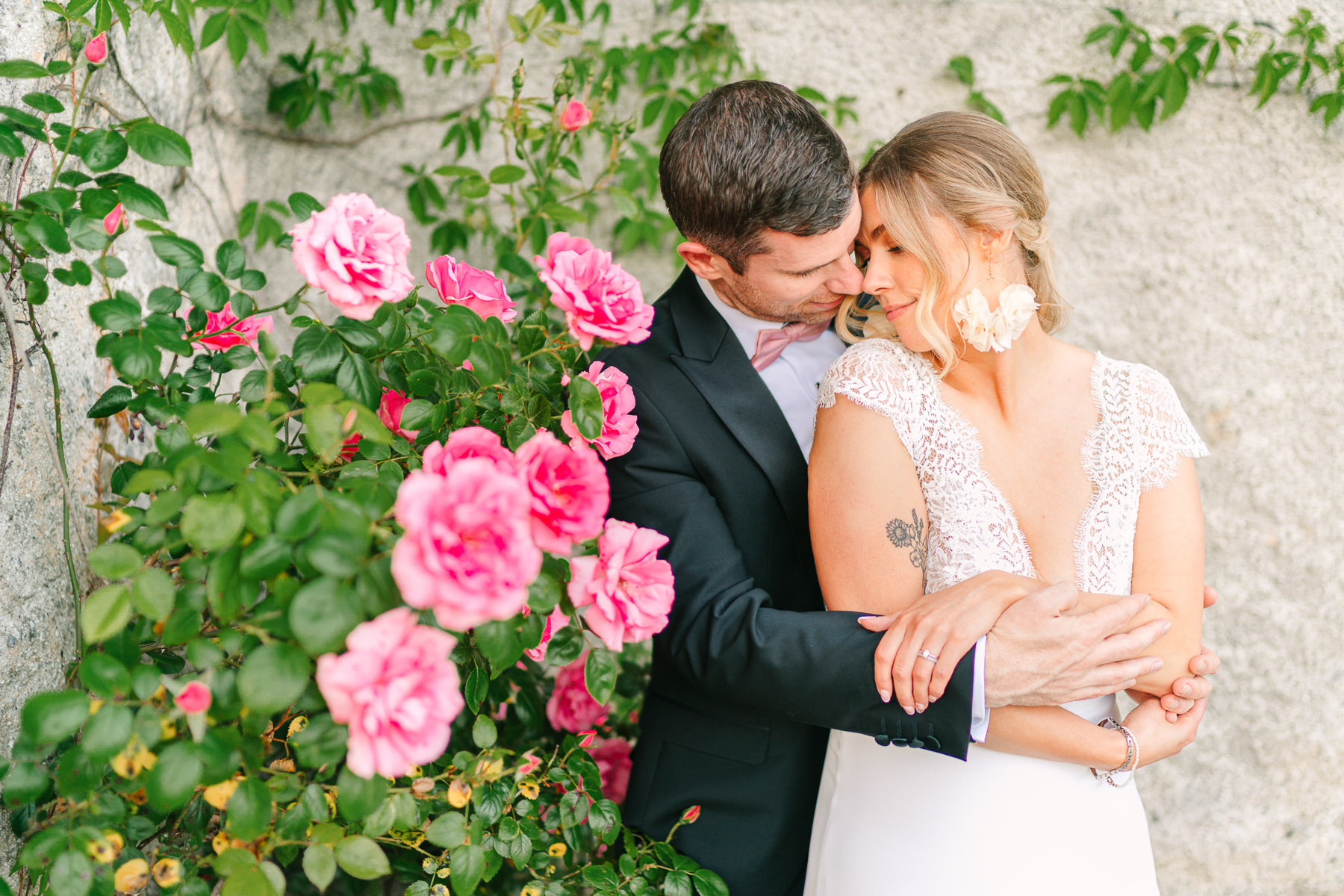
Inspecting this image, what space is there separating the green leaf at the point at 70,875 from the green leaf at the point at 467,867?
0.40 metres

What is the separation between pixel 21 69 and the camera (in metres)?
1.08

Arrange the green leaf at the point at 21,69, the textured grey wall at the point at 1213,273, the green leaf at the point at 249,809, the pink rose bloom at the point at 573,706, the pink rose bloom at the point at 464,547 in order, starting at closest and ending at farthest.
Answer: the pink rose bloom at the point at 464,547 → the green leaf at the point at 249,809 → the green leaf at the point at 21,69 → the pink rose bloom at the point at 573,706 → the textured grey wall at the point at 1213,273

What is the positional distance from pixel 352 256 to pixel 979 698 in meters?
1.12

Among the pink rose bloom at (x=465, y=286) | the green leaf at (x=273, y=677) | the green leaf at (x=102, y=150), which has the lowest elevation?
the green leaf at (x=273, y=677)

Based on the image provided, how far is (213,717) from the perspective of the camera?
89 cm

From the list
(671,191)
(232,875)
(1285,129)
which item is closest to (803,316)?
(671,191)

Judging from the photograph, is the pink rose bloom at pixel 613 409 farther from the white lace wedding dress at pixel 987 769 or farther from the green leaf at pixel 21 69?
the green leaf at pixel 21 69

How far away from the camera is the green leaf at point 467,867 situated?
109 centimetres

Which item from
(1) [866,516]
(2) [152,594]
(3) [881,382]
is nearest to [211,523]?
(2) [152,594]

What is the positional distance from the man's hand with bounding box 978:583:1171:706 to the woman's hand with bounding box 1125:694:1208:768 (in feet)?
0.47

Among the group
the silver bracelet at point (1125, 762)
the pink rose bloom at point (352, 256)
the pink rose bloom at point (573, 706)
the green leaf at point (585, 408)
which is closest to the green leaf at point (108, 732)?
the pink rose bloom at point (352, 256)

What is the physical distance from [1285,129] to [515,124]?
2067mm

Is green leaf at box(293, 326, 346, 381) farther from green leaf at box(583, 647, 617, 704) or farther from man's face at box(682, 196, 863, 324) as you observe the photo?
man's face at box(682, 196, 863, 324)

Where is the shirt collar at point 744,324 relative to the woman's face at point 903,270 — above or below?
below
